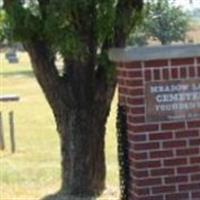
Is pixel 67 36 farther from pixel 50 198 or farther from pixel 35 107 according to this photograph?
pixel 35 107

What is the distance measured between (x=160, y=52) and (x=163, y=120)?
0.63 meters

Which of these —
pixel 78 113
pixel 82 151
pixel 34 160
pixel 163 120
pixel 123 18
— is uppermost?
pixel 123 18

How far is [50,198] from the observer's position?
38.1 ft

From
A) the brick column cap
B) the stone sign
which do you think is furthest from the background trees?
the stone sign

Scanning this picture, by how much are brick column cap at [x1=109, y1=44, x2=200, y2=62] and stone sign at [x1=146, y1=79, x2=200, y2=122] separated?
0.24 m

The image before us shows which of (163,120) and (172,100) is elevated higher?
(172,100)

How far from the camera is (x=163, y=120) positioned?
7723 mm

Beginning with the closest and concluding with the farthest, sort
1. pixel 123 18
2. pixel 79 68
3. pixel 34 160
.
A: pixel 123 18, pixel 79 68, pixel 34 160

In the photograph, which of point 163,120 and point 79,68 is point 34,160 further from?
point 163,120

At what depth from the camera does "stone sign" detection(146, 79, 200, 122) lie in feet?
25.2

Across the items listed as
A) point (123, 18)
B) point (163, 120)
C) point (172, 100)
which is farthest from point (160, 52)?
point (123, 18)

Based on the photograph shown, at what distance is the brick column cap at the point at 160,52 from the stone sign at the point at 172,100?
24 cm

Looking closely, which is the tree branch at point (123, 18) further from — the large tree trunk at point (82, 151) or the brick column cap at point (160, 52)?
the brick column cap at point (160, 52)

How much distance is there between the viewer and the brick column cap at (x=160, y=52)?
7695 millimetres
